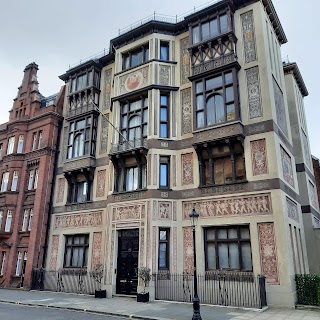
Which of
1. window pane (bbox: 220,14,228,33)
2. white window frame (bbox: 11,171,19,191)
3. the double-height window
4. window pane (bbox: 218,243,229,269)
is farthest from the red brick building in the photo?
window pane (bbox: 220,14,228,33)

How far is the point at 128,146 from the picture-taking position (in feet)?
72.0

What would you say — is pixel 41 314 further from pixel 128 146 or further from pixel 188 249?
pixel 128 146

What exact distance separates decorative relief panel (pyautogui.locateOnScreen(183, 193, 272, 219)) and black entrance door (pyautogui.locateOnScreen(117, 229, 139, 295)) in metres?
3.72

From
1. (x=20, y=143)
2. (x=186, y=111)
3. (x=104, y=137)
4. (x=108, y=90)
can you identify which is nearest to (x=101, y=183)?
(x=104, y=137)

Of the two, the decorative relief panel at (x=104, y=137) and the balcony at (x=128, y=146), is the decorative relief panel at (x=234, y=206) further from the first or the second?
the decorative relief panel at (x=104, y=137)

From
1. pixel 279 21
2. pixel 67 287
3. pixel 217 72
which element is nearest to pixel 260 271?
pixel 217 72

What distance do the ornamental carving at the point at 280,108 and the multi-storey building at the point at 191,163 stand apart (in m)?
0.11

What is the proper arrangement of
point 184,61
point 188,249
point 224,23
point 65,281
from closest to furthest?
1. point 188,249
2. point 224,23
3. point 184,61
4. point 65,281

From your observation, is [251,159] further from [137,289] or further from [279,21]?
[279,21]

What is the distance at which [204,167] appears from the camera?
20078 millimetres

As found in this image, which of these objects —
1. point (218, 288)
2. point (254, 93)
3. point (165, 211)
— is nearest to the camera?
point (218, 288)

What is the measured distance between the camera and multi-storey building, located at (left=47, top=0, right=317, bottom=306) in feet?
57.4

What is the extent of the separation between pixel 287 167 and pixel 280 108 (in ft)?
13.2

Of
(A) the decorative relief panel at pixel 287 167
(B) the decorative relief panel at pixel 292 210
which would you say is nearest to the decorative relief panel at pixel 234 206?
(B) the decorative relief panel at pixel 292 210
